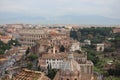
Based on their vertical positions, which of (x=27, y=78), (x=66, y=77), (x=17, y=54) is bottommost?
(x=17, y=54)

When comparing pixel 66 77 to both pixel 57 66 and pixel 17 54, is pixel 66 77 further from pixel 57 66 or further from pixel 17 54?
pixel 17 54

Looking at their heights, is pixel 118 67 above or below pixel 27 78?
below

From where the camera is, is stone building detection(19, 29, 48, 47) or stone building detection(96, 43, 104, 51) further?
stone building detection(19, 29, 48, 47)

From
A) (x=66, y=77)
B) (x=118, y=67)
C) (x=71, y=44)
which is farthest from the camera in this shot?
(x=71, y=44)

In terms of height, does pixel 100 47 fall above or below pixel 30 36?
below

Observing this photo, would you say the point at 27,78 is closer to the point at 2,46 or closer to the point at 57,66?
the point at 57,66

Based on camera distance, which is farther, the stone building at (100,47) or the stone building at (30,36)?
the stone building at (30,36)

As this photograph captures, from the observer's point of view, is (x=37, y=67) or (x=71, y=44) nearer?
(x=37, y=67)

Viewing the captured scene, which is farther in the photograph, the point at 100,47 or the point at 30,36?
the point at 30,36

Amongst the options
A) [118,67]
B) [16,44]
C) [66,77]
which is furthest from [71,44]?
[66,77]

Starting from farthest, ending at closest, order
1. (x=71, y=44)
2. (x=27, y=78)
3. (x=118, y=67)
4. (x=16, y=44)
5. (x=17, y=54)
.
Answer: (x=16, y=44), (x=17, y=54), (x=71, y=44), (x=118, y=67), (x=27, y=78)
